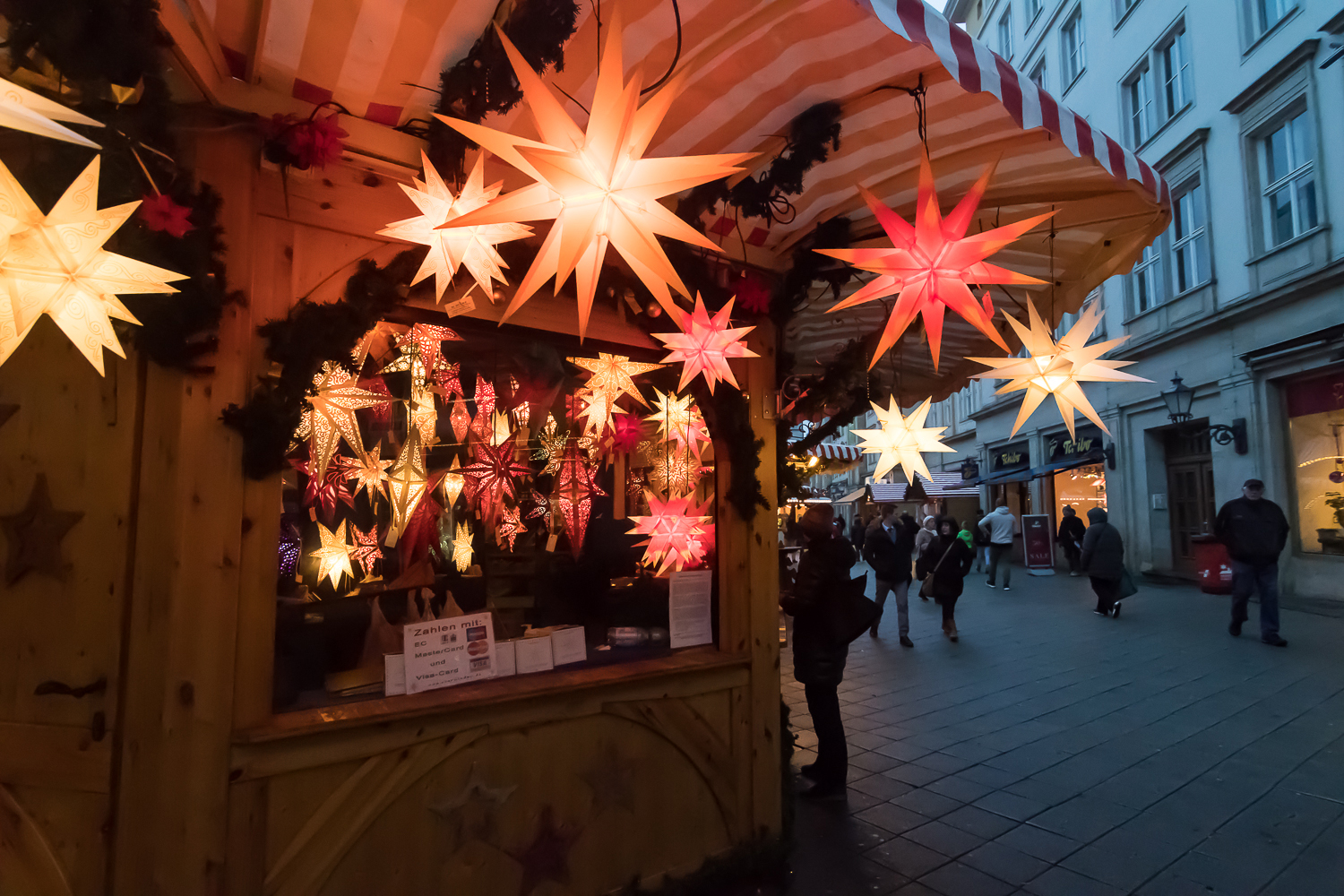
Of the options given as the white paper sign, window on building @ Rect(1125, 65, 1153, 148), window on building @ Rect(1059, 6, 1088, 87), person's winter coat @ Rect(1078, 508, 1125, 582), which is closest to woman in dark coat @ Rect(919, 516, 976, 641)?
person's winter coat @ Rect(1078, 508, 1125, 582)

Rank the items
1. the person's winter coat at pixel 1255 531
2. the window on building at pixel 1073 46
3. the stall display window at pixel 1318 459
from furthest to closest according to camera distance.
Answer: the window on building at pixel 1073 46, the stall display window at pixel 1318 459, the person's winter coat at pixel 1255 531

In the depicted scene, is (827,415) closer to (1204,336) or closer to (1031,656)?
(1031,656)

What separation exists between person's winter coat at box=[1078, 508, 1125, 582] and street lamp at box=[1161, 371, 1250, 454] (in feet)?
13.0

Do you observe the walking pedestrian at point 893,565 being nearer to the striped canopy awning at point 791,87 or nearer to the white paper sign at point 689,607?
the striped canopy awning at point 791,87

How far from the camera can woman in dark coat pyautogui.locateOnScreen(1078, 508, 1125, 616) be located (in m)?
9.67

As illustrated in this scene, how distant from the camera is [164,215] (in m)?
2.10

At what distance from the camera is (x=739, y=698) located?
11.3 feet

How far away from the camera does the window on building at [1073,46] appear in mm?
18000

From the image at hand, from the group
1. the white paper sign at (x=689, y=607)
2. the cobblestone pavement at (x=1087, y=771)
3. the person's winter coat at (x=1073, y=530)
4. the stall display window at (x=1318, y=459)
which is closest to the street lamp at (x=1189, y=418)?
the stall display window at (x=1318, y=459)

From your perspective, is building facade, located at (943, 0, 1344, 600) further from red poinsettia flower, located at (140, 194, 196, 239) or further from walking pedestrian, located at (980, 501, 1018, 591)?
red poinsettia flower, located at (140, 194, 196, 239)

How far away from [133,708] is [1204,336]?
16121 millimetres

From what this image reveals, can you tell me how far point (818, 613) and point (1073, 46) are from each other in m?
21.0

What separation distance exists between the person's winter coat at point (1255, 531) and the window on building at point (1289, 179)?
237 inches

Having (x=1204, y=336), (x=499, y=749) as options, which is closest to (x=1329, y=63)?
(x=1204, y=336)
